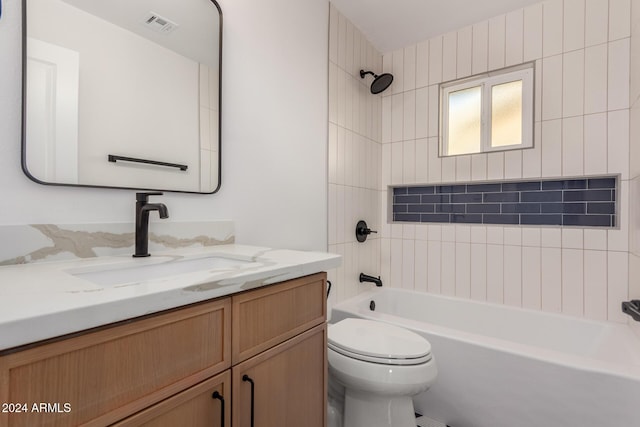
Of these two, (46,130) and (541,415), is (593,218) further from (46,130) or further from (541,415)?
(46,130)

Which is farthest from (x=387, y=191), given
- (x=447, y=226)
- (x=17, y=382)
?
(x=17, y=382)

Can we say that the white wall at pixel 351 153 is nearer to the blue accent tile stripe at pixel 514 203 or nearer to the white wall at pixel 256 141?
the white wall at pixel 256 141

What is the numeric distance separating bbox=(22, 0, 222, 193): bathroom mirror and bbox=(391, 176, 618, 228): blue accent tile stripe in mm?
1737

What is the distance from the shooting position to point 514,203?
2.12 metres

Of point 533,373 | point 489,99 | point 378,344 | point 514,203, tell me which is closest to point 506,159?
point 514,203

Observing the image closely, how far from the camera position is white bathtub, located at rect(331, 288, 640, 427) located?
1.22 metres

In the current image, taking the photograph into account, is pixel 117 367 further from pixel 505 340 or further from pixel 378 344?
pixel 505 340

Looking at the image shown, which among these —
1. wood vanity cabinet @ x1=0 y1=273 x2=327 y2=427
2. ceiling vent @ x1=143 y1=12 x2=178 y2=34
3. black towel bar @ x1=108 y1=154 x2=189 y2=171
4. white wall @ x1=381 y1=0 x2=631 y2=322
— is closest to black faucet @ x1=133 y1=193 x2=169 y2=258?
black towel bar @ x1=108 y1=154 x2=189 y2=171

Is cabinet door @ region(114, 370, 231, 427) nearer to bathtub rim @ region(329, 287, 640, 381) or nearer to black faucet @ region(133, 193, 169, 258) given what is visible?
black faucet @ region(133, 193, 169, 258)

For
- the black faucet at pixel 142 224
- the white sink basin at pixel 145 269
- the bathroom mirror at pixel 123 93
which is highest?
the bathroom mirror at pixel 123 93

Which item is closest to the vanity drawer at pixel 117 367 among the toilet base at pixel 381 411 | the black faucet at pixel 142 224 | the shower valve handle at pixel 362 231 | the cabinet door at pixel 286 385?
the cabinet door at pixel 286 385

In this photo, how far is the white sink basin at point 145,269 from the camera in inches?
32.0

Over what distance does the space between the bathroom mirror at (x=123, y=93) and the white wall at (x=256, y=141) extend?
0.11ft

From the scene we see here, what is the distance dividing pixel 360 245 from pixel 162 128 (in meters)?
1.60
